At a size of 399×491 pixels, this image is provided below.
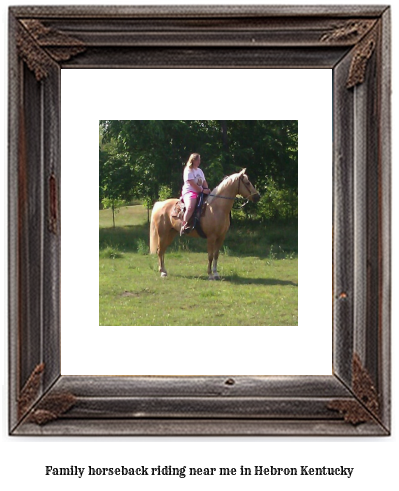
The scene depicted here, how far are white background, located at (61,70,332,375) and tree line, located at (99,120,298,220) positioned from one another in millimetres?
42

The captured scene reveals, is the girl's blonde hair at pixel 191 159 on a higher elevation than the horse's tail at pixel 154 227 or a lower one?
higher

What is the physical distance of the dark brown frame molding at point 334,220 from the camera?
2732 mm

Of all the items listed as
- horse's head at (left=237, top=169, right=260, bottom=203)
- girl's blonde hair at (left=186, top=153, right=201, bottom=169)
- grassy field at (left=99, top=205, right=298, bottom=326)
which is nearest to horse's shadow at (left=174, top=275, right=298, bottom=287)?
grassy field at (left=99, top=205, right=298, bottom=326)

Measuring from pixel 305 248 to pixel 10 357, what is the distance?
4.87 ft

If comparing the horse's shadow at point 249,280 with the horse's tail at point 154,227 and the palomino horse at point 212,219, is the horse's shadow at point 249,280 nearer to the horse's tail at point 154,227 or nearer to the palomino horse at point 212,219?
the palomino horse at point 212,219

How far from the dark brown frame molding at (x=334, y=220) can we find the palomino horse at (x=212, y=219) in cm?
46

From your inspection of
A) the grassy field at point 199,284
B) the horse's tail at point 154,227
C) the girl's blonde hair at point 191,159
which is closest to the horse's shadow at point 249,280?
the grassy field at point 199,284

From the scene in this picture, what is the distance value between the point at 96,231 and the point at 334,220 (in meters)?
1.14

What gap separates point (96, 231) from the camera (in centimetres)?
290

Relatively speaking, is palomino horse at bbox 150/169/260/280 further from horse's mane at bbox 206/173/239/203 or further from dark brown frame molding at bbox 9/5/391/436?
dark brown frame molding at bbox 9/5/391/436

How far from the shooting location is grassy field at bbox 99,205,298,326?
9.52 feet

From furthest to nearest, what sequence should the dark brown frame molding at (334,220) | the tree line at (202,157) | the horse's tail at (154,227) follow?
the horse's tail at (154,227)
the tree line at (202,157)
the dark brown frame molding at (334,220)

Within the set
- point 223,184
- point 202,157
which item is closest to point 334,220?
point 223,184

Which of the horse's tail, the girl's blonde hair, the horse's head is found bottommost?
the horse's tail
